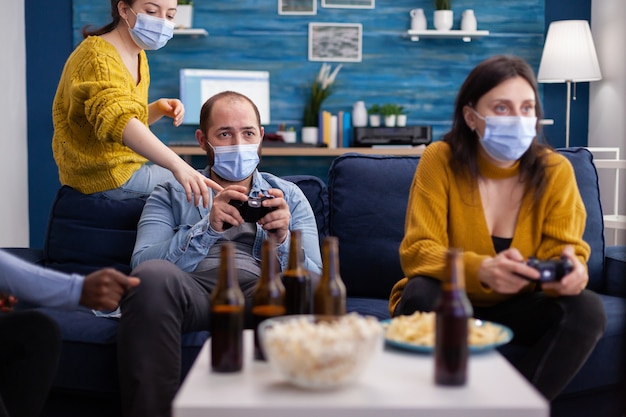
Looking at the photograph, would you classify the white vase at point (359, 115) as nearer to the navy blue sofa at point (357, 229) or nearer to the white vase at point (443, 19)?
the white vase at point (443, 19)

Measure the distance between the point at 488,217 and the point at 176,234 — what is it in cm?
93

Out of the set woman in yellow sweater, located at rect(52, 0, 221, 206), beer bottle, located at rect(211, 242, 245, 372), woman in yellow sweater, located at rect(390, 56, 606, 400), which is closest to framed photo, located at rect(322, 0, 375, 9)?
woman in yellow sweater, located at rect(52, 0, 221, 206)

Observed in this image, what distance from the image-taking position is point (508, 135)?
7.05 feet

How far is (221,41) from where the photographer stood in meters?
5.47

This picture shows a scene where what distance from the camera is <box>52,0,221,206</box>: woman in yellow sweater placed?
251 centimetres

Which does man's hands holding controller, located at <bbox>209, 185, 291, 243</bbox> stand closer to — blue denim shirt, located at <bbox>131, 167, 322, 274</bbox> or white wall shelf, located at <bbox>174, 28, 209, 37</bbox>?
blue denim shirt, located at <bbox>131, 167, 322, 274</bbox>

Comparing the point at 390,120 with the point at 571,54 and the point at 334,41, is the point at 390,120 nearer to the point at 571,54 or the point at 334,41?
the point at 334,41

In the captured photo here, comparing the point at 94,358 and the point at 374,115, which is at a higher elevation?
the point at 374,115

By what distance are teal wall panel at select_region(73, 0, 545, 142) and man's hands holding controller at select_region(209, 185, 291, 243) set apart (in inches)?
132

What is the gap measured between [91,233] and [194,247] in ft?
1.72

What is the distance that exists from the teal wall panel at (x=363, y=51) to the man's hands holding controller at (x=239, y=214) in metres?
3.36

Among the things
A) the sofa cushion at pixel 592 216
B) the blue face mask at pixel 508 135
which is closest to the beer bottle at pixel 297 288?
the blue face mask at pixel 508 135

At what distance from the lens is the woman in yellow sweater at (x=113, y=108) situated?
2506 millimetres

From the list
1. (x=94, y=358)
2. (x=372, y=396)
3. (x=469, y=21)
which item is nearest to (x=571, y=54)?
(x=469, y=21)
